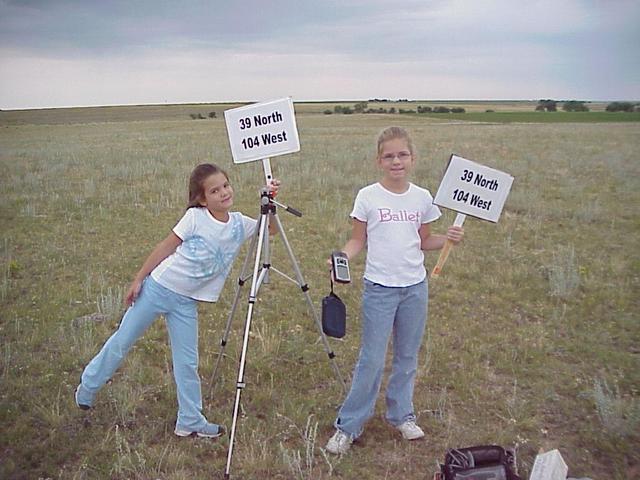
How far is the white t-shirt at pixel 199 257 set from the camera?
12.7 feet

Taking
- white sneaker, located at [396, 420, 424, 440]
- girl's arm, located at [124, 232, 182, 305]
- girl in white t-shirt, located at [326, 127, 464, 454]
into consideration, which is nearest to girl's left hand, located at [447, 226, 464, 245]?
girl in white t-shirt, located at [326, 127, 464, 454]

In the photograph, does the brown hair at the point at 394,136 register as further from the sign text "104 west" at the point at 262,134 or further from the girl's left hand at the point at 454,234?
the sign text "104 west" at the point at 262,134

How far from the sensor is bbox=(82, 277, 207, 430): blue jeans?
394 cm

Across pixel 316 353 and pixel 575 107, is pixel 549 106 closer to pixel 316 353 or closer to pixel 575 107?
pixel 575 107

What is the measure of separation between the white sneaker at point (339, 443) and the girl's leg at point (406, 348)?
361mm

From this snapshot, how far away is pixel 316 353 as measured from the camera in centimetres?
550

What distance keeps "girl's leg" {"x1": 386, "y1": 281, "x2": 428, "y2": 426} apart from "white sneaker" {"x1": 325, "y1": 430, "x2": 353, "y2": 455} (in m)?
0.36

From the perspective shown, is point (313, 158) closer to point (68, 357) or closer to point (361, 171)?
point (361, 171)

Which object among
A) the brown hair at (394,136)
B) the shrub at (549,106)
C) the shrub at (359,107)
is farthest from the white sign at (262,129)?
the shrub at (359,107)

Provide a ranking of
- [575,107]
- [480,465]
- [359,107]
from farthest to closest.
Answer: [359,107] → [575,107] → [480,465]

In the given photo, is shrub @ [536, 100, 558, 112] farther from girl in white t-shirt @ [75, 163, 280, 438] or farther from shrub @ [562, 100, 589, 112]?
girl in white t-shirt @ [75, 163, 280, 438]

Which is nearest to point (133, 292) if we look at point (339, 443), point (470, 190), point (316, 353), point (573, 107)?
point (339, 443)

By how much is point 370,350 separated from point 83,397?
6.63ft

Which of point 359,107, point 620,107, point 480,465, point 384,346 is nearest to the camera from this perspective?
point 480,465
